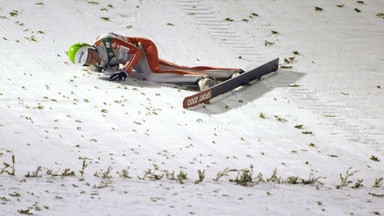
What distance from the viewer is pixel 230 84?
27.7 feet

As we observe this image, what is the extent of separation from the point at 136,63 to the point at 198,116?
158 centimetres

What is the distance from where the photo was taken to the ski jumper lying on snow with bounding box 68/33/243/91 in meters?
8.40

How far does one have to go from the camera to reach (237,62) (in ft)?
31.6

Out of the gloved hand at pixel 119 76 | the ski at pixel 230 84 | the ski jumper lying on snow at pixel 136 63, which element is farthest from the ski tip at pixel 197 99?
the gloved hand at pixel 119 76

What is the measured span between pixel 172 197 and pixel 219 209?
403 millimetres

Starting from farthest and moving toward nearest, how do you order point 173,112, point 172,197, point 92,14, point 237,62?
point 92,14 < point 237,62 < point 173,112 < point 172,197

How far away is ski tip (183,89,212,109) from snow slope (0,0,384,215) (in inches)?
3.9

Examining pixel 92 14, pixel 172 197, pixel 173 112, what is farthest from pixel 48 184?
pixel 92 14

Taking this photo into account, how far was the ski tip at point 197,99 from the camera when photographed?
25.3 ft

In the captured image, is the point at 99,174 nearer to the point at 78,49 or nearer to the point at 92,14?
the point at 78,49

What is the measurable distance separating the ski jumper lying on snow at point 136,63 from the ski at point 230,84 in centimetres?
17

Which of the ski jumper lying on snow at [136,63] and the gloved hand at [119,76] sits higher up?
the ski jumper lying on snow at [136,63]

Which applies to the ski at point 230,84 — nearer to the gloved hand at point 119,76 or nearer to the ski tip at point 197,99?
the ski tip at point 197,99

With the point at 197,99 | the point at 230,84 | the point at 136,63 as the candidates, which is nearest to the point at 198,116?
the point at 197,99
